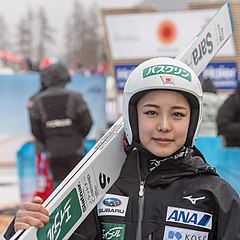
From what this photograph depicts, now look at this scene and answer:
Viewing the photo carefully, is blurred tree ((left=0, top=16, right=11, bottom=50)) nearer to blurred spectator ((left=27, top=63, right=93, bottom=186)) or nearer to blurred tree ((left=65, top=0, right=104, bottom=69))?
blurred tree ((left=65, top=0, right=104, bottom=69))

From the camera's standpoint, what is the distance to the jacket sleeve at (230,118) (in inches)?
236

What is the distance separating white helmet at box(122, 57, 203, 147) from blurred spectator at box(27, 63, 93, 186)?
13.5ft

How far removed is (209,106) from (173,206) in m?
5.37

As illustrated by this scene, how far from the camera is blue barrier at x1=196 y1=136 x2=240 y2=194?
560cm

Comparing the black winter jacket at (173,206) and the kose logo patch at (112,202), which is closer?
the black winter jacket at (173,206)

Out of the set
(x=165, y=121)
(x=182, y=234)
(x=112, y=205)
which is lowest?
(x=182, y=234)

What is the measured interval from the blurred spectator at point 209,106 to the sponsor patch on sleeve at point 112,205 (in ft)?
16.3

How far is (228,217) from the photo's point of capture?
6.76 feet

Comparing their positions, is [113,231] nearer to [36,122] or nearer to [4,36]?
[36,122]

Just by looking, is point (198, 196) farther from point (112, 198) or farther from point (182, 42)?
point (182, 42)

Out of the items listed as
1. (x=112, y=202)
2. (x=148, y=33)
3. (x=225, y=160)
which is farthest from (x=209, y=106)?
(x=112, y=202)

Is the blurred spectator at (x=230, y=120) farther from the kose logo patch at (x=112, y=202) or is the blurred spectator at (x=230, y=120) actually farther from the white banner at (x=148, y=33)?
the kose logo patch at (x=112, y=202)

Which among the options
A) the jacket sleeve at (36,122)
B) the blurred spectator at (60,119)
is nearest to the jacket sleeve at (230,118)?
the blurred spectator at (60,119)

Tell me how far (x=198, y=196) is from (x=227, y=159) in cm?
359
